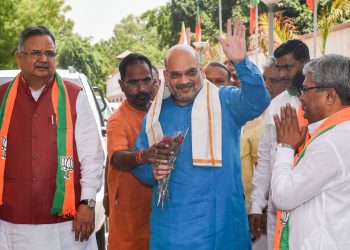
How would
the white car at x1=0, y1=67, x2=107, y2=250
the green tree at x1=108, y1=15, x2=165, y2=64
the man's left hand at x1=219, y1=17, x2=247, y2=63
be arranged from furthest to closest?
the green tree at x1=108, y1=15, x2=165, y2=64
the white car at x1=0, y1=67, x2=107, y2=250
the man's left hand at x1=219, y1=17, x2=247, y2=63

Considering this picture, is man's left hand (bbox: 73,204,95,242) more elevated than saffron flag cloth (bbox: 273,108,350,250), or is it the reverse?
saffron flag cloth (bbox: 273,108,350,250)

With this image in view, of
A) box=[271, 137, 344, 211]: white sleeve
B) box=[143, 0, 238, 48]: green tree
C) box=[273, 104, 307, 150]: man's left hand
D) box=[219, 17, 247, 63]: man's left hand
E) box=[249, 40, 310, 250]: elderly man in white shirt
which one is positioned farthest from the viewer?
box=[143, 0, 238, 48]: green tree

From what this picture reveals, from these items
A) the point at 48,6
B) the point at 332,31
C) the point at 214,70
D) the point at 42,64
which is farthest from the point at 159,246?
the point at 48,6

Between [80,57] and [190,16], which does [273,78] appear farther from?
[80,57]

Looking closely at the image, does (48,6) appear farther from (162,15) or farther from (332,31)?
(332,31)

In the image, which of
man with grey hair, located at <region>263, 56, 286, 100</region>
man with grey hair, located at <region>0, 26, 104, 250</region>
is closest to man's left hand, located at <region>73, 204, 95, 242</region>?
man with grey hair, located at <region>0, 26, 104, 250</region>

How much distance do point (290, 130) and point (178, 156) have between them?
0.79m

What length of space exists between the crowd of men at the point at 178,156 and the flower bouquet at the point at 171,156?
3 cm

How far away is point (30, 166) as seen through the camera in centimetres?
421

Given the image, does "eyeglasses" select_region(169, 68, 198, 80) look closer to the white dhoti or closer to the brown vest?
the brown vest

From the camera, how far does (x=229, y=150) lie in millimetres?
3953

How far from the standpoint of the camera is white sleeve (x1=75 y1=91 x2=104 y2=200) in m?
4.35

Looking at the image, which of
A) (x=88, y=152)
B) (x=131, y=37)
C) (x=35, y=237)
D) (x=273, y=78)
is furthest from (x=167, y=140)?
(x=131, y=37)

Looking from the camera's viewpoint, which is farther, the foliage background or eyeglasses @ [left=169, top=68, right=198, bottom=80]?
the foliage background
